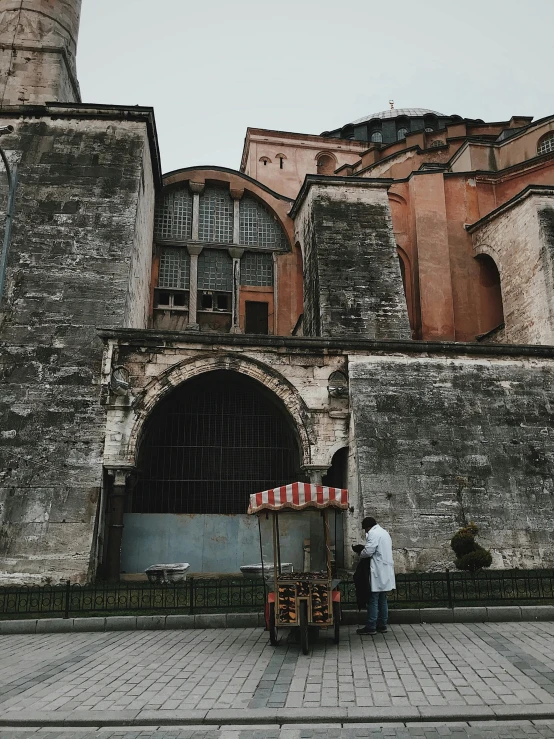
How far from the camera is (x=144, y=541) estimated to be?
13.3m

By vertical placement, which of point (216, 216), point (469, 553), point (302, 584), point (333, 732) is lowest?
point (333, 732)

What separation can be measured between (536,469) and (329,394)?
15.9 feet

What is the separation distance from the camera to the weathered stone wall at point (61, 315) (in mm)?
11906

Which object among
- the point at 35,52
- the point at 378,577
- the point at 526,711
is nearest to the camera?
the point at 526,711

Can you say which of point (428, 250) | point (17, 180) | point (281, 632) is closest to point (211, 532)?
point (281, 632)

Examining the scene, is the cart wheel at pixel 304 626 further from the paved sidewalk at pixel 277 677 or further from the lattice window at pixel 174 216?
the lattice window at pixel 174 216

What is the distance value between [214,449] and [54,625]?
684 cm

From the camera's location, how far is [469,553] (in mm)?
10359

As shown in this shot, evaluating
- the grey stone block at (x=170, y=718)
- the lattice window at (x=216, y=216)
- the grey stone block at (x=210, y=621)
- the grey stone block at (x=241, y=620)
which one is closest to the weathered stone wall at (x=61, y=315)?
the lattice window at (x=216, y=216)

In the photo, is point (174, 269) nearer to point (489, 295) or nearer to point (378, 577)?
point (489, 295)

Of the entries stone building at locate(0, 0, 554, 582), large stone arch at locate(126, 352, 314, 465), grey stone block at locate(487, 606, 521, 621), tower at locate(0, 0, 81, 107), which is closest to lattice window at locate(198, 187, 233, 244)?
stone building at locate(0, 0, 554, 582)

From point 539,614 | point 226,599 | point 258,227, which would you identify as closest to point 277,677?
point 226,599

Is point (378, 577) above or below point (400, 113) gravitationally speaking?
below

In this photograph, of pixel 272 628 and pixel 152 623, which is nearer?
pixel 272 628
